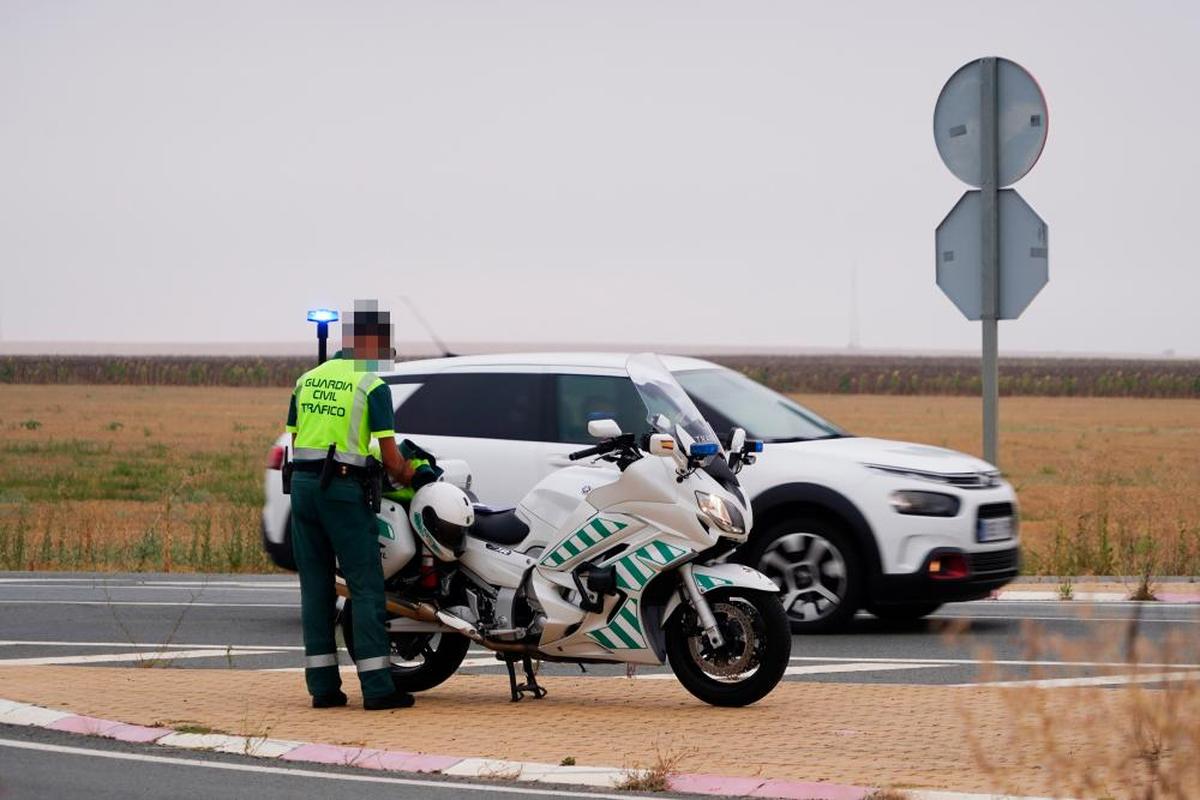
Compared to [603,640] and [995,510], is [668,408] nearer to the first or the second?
[603,640]

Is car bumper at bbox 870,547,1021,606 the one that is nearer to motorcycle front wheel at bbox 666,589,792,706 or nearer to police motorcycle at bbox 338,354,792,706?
police motorcycle at bbox 338,354,792,706

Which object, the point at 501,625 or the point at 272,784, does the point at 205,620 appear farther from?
the point at 272,784

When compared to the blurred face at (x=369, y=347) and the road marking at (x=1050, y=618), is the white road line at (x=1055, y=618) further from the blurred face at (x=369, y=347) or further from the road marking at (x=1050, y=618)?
the blurred face at (x=369, y=347)

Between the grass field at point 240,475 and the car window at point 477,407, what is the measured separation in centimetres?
570

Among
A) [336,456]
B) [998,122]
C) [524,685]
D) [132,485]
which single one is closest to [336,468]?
[336,456]

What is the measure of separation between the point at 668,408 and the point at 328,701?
7.25ft

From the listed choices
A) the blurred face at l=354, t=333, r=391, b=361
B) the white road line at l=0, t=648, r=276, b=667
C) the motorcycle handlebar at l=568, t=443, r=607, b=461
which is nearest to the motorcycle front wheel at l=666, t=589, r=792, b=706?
the motorcycle handlebar at l=568, t=443, r=607, b=461

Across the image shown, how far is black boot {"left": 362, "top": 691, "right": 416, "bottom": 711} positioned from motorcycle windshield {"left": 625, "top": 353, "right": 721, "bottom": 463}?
181cm

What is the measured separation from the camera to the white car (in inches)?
515

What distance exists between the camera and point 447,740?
29.8ft

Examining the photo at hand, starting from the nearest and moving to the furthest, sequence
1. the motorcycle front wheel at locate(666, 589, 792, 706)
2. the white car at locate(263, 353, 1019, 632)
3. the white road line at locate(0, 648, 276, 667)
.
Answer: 1. the motorcycle front wheel at locate(666, 589, 792, 706)
2. the white road line at locate(0, 648, 276, 667)
3. the white car at locate(263, 353, 1019, 632)

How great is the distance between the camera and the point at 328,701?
10.1m

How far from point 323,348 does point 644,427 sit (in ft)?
12.0

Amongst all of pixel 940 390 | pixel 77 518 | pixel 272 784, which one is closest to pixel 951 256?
pixel 272 784
